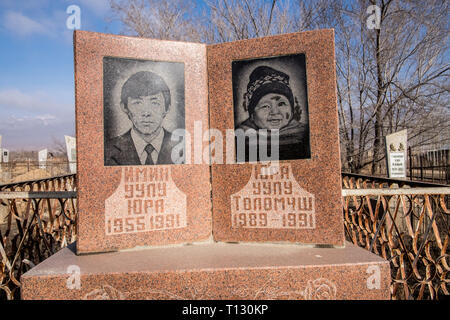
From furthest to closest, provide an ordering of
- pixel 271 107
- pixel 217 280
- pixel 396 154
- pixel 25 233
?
pixel 396 154
pixel 25 233
pixel 271 107
pixel 217 280

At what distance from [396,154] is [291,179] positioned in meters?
6.92

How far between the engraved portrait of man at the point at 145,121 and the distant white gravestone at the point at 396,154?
741cm

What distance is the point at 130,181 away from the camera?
2.51 metres

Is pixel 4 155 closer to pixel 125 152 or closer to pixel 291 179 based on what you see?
pixel 125 152

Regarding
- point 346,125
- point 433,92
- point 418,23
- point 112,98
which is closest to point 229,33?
point 346,125

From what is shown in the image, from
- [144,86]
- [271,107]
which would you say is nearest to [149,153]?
[144,86]

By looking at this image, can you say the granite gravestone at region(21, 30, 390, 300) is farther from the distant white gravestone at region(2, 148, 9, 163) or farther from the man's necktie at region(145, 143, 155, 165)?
the distant white gravestone at region(2, 148, 9, 163)

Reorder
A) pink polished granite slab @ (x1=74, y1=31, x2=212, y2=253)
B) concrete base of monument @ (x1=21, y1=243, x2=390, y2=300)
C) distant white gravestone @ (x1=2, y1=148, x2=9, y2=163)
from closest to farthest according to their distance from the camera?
concrete base of monument @ (x1=21, y1=243, x2=390, y2=300) < pink polished granite slab @ (x1=74, y1=31, x2=212, y2=253) < distant white gravestone @ (x1=2, y1=148, x2=9, y2=163)

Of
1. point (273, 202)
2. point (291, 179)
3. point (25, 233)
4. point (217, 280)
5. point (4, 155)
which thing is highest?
point (4, 155)

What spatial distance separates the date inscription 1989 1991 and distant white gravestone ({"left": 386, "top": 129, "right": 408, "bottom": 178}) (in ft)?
22.0

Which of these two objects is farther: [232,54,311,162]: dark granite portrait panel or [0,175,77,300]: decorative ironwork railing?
[0,175,77,300]: decorative ironwork railing

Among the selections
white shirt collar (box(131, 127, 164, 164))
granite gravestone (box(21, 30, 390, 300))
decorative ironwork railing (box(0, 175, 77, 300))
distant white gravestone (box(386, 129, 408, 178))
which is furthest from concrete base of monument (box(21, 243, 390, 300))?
distant white gravestone (box(386, 129, 408, 178))

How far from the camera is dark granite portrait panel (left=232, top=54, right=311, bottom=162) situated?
2570 mm

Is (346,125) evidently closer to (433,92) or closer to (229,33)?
(433,92)
